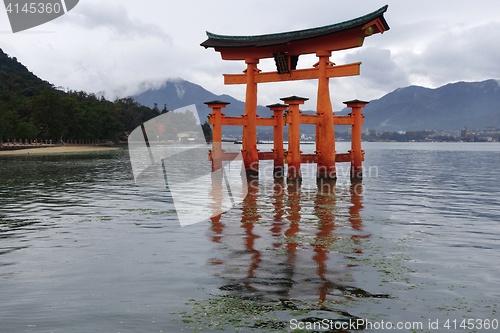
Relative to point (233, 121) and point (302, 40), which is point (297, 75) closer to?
point (302, 40)

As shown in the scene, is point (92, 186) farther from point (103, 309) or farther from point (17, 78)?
point (17, 78)

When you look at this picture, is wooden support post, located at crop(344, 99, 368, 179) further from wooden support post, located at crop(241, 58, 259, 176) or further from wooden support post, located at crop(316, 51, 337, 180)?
wooden support post, located at crop(241, 58, 259, 176)

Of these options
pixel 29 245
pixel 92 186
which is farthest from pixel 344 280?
pixel 92 186

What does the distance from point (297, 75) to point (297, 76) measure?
5 cm

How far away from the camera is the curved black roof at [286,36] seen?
1855 centimetres

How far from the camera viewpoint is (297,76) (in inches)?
853

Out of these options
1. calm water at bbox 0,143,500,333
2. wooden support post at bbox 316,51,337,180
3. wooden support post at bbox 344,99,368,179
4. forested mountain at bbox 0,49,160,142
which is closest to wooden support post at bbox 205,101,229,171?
wooden support post at bbox 316,51,337,180

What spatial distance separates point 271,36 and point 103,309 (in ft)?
64.5

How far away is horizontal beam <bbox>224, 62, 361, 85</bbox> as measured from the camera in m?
19.3

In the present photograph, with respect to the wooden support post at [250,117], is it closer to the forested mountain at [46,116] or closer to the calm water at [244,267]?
the calm water at [244,267]

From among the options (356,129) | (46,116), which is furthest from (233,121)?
(46,116)

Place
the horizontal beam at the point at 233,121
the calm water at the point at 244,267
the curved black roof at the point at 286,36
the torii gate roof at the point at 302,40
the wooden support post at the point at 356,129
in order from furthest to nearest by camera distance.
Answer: the horizontal beam at the point at 233,121, the wooden support post at the point at 356,129, the torii gate roof at the point at 302,40, the curved black roof at the point at 286,36, the calm water at the point at 244,267

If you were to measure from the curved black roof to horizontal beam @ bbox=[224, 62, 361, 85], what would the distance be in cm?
162

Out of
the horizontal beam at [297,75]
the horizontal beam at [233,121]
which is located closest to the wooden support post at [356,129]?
the horizontal beam at [297,75]
